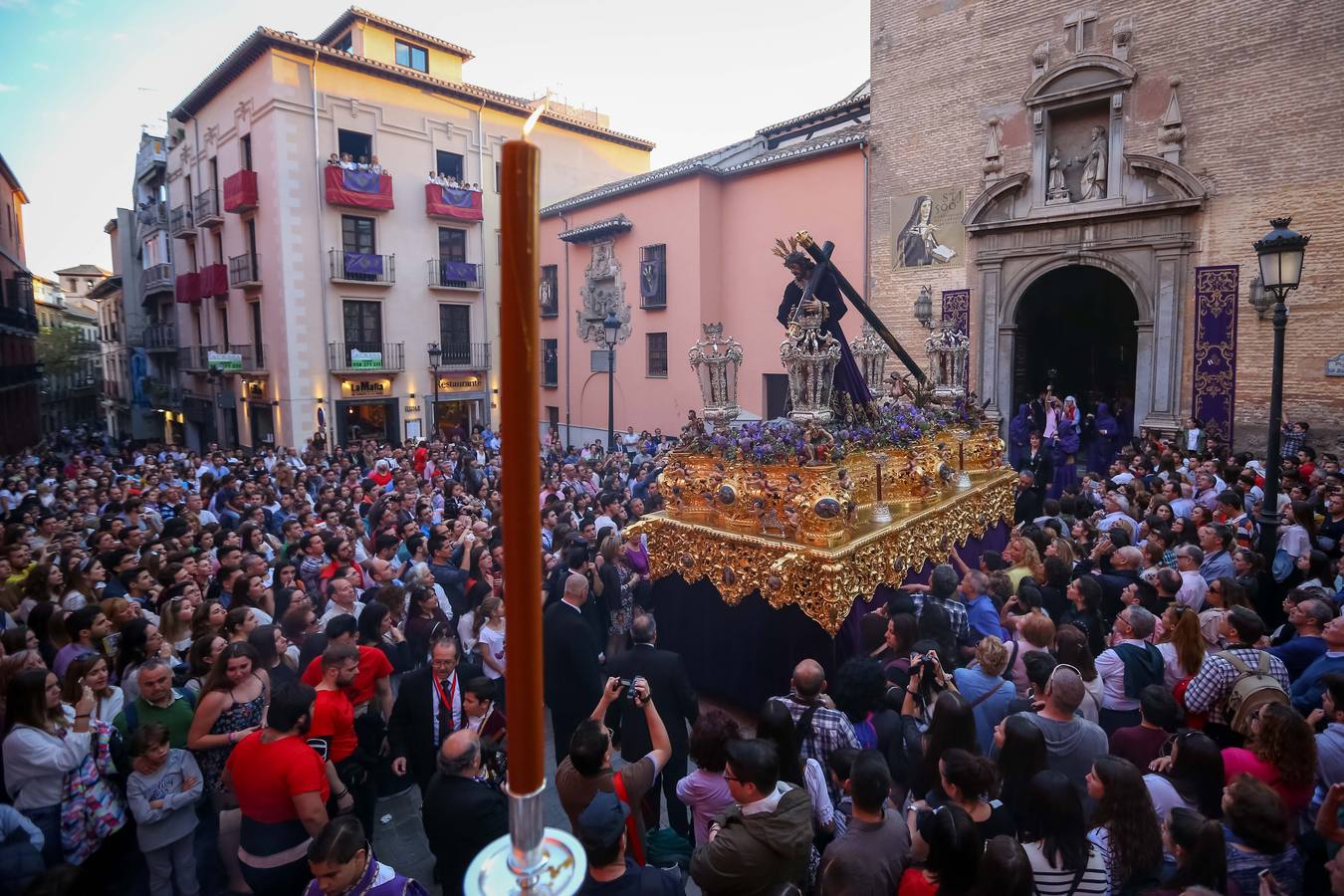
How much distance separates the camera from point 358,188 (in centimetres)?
2312

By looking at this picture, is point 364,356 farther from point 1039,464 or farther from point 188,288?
point 1039,464

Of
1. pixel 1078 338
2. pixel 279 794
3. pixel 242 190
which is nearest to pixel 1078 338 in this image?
pixel 1078 338

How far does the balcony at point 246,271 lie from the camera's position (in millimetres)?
23422

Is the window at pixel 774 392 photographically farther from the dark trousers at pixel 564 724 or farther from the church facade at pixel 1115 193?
the dark trousers at pixel 564 724

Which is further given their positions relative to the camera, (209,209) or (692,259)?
(209,209)

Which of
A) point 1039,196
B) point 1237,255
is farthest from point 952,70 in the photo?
point 1237,255

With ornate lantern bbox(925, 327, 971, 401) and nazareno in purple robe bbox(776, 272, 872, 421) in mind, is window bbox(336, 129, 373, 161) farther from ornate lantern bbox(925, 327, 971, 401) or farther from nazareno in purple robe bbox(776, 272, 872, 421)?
nazareno in purple robe bbox(776, 272, 872, 421)

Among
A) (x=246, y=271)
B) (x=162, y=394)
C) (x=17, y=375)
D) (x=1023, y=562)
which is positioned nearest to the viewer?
(x=1023, y=562)

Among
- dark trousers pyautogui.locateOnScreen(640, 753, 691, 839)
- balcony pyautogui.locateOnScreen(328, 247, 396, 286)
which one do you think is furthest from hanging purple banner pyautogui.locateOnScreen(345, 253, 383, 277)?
dark trousers pyautogui.locateOnScreen(640, 753, 691, 839)

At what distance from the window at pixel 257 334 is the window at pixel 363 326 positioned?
2846 mm

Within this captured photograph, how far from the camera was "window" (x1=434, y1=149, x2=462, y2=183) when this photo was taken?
25778mm

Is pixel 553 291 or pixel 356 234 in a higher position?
pixel 356 234

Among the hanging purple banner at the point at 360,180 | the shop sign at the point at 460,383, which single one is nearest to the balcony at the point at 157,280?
the hanging purple banner at the point at 360,180

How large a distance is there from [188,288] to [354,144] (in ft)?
Answer: 30.7
